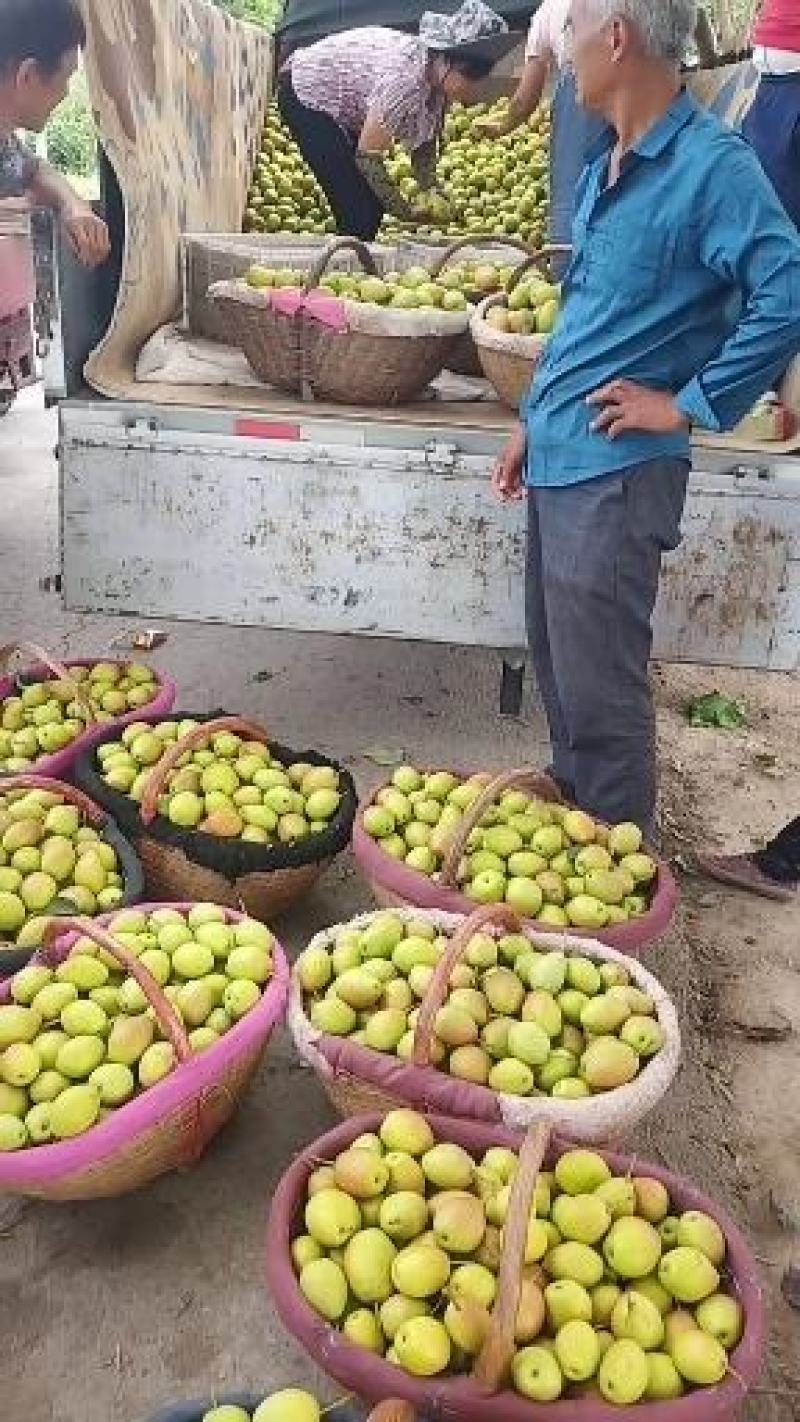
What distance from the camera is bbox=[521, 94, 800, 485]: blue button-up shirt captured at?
2654 mm

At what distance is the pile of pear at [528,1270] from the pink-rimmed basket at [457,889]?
752mm

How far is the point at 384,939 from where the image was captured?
261 cm

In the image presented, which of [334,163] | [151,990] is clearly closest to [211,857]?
[151,990]

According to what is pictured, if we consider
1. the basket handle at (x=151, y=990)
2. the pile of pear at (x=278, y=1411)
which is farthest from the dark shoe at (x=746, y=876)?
the pile of pear at (x=278, y=1411)

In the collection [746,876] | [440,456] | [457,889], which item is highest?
[440,456]

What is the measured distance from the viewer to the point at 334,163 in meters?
6.30

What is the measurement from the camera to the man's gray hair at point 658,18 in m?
2.64

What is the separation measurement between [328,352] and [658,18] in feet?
4.97

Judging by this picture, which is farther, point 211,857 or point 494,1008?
point 211,857

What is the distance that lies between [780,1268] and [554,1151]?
763mm

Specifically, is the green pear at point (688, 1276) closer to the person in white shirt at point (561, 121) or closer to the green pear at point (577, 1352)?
the green pear at point (577, 1352)

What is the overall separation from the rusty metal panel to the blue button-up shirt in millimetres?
670

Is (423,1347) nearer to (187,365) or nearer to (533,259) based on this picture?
(187,365)

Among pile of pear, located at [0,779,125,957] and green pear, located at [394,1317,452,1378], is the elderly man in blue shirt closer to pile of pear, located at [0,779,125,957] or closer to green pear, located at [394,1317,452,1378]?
pile of pear, located at [0,779,125,957]
